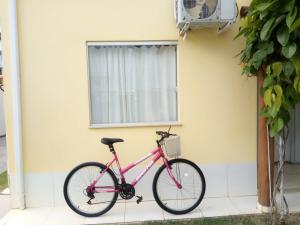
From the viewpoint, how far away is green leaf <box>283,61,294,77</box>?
3373 mm

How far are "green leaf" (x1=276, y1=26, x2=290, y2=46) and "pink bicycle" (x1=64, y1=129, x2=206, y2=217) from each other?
1.92 m

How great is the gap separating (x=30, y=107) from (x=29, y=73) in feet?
1.67

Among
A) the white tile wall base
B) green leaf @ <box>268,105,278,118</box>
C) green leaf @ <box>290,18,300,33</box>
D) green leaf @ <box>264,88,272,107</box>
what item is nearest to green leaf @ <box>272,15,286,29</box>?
green leaf @ <box>290,18,300,33</box>

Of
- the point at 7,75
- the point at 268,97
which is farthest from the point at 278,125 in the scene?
the point at 7,75

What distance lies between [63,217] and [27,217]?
518 millimetres

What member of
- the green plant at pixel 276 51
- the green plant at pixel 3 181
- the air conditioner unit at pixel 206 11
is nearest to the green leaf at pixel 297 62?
the green plant at pixel 276 51

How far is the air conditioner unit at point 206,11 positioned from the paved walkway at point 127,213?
268 cm

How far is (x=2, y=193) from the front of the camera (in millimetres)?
5570

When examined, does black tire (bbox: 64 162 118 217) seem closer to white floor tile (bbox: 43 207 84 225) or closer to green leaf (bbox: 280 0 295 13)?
white floor tile (bbox: 43 207 84 225)

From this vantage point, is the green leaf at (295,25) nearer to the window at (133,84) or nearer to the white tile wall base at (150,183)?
the window at (133,84)

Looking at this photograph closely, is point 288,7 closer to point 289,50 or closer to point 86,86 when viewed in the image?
point 289,50

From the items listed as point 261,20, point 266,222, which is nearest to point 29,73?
point 261,20

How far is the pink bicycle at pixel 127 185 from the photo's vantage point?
4.41m

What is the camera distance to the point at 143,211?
14.8 feet
